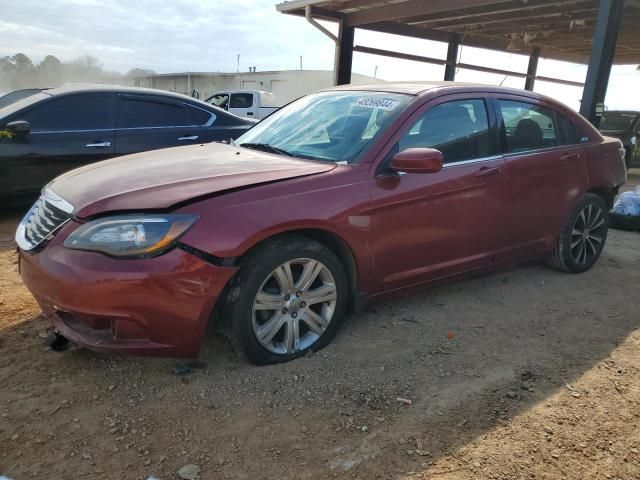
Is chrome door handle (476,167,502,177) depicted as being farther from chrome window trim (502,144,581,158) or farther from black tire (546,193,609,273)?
black tire (546,193,609,273)

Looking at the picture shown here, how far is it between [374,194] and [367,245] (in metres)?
0.30

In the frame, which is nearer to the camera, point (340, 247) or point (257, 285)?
point (257, 285)

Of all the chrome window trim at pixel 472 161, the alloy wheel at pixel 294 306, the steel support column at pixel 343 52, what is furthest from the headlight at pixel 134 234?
the steel support column at pixel 343 52

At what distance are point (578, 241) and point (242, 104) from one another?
15684 mm

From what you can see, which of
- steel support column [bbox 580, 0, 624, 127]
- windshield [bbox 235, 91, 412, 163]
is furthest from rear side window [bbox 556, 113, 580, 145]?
steel support column [bbox 580, 0, 624, 127]

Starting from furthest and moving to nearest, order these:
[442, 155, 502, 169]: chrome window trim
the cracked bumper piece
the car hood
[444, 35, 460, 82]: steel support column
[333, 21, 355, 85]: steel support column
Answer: [444, 35, 460, 82]: steel support column < [333, 21, 355, 85]: steel support column < [442, 155, 502, 169]: chrome window trim < the car hood < the cracked bumper piece

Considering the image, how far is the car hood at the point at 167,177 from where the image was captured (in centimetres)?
266

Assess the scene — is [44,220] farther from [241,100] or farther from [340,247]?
[241,100]

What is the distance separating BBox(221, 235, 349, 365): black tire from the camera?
108 inches

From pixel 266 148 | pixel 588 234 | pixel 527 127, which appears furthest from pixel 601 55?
pixel 266 148

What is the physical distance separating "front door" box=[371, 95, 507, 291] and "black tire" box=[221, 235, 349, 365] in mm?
444

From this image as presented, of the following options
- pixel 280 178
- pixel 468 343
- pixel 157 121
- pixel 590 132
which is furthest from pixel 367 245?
pixel 157 121

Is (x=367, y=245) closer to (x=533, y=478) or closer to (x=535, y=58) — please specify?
(x=533, y=478)

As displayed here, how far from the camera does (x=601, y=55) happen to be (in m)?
7.02
